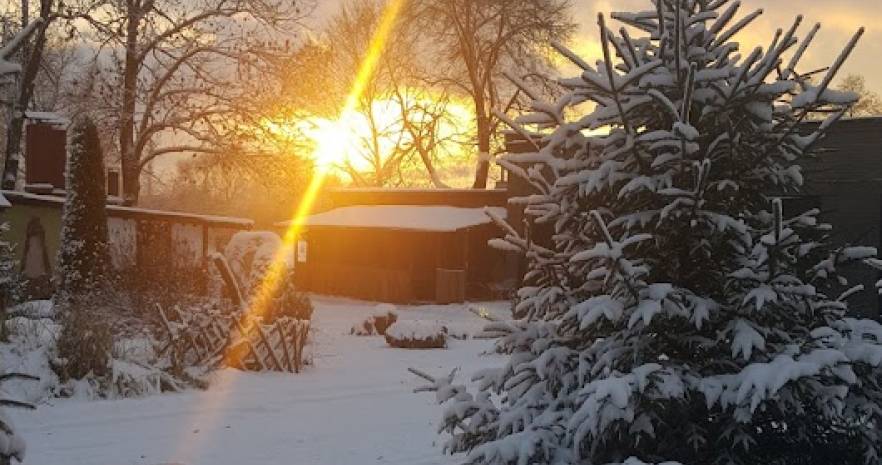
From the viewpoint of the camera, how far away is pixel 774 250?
4176mm

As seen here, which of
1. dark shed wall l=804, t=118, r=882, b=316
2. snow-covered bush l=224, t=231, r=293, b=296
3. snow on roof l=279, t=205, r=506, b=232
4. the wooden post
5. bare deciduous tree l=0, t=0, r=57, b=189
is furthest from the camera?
snow on roof l=279, t=205, r=506, b=232

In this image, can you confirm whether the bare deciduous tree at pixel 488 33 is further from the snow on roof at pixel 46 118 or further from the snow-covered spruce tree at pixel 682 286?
the snow-covered spruce tree at pixel 682 286

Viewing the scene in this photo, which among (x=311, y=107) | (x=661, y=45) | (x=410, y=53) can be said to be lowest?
(x=661, y=45)

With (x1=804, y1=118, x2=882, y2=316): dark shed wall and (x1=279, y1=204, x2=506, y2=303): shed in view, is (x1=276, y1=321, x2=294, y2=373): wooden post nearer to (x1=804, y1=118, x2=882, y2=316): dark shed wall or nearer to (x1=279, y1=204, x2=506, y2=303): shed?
(x1=804, y1=118, x2=882, y2=316): dark shed wall

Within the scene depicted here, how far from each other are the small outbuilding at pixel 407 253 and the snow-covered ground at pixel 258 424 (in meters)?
17.4

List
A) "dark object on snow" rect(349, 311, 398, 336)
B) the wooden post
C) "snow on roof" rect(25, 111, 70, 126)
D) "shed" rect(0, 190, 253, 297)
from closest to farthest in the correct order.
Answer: the wooden post, "dark object on snow" rect(349, 311, 398, 336), "shed" rect(0, 190, 253, 297), "snow on roof" rect(25, 111, 70, 126)

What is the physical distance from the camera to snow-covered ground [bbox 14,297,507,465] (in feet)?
31.3

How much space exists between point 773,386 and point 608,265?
35.3 inches

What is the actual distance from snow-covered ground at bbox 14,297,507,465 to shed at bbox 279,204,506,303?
57.1 feet

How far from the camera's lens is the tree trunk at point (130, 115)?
3266 cm

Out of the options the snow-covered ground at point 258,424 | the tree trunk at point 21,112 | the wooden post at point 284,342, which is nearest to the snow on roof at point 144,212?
the tree trunk at point 21,112

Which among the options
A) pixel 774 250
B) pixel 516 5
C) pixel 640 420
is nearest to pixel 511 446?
pixel 640 420

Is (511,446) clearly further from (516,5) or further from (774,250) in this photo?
(516,5)

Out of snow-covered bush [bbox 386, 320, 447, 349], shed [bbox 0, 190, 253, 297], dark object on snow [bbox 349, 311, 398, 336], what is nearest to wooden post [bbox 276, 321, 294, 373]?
snow-covered bush [bbox 386, 320, 447, 349]
